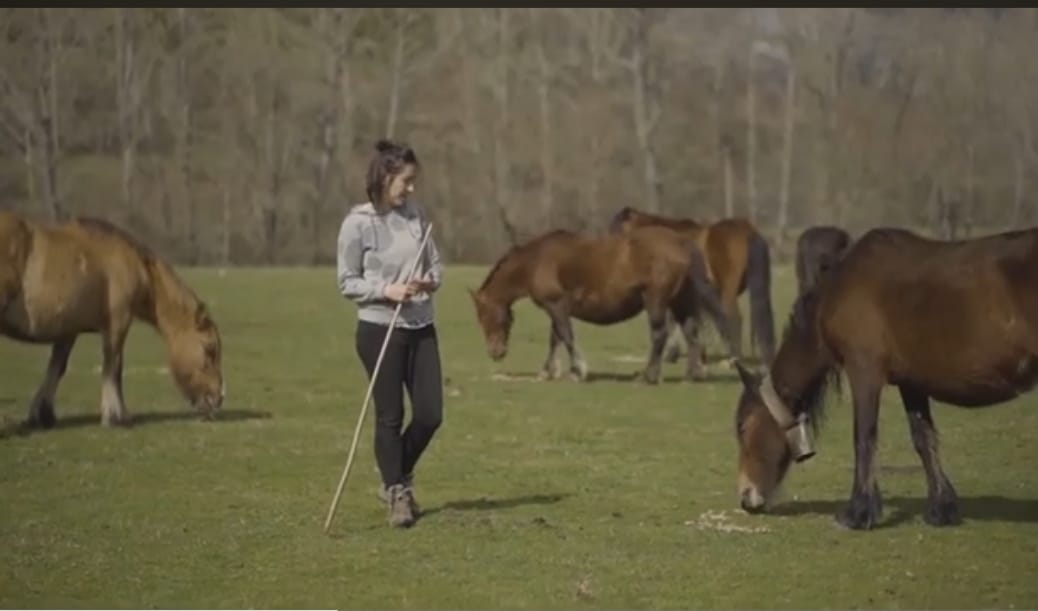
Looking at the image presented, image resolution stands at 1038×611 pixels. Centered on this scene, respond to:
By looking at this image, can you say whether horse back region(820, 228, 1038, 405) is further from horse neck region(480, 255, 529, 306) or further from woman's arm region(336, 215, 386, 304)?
horse neck region(480, 255, 529, 306)

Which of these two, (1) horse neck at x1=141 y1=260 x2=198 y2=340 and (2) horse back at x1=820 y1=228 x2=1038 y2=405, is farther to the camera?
(1) horse neck at x1=141 y1=260 x2=198 y2=340

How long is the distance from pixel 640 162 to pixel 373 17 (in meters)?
9.49

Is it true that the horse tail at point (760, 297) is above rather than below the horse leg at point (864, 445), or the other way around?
below

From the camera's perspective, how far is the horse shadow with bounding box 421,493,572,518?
1125 centimetres

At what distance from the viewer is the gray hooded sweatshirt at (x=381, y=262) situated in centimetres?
1016

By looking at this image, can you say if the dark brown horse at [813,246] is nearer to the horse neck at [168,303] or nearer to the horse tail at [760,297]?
the horse tail at [760,297]

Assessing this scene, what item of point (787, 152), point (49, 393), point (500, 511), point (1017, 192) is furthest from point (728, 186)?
point (500, 511)

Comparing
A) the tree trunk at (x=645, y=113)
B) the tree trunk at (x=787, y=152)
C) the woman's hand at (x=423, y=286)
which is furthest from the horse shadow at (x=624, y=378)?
Result: the tree trunk at (x=787, y=152)

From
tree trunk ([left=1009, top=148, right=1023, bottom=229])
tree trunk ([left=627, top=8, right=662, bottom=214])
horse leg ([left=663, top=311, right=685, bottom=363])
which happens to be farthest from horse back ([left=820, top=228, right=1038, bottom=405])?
tree trunk ([left=627, top=8, right=662, bottom=214])

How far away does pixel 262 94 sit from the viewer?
51.7 m

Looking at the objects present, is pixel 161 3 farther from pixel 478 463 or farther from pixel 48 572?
pixel 48 572

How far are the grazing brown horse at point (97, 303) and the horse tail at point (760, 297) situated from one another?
6.02 m

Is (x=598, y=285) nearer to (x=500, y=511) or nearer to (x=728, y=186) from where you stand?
(x=500, y=511)

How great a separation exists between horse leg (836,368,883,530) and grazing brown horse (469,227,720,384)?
33.7 feet
